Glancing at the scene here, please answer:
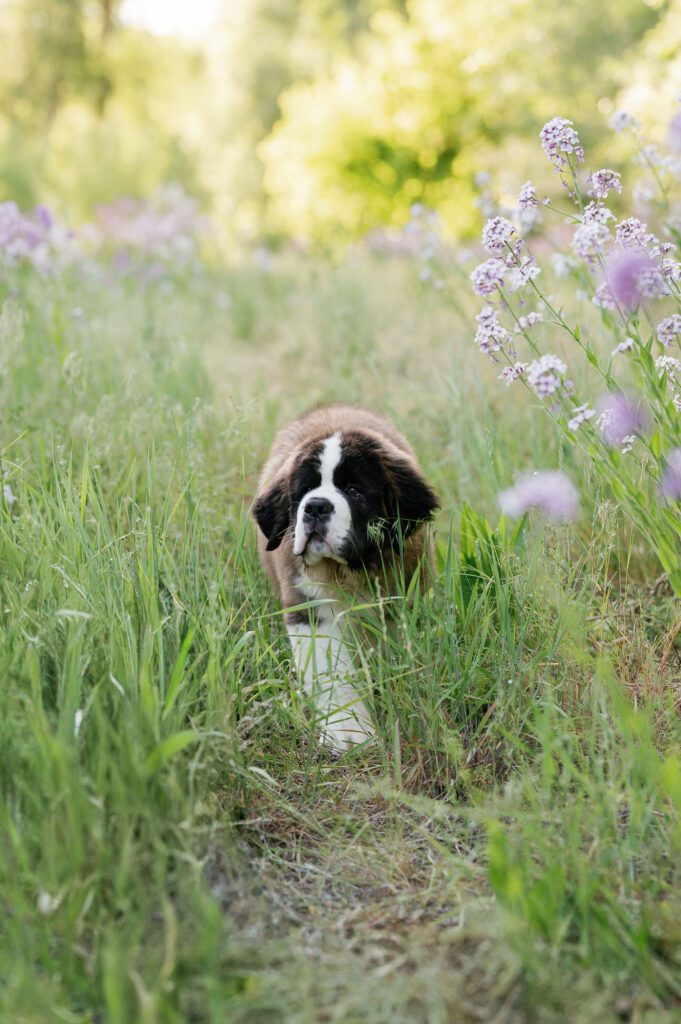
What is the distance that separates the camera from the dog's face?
3.01 m

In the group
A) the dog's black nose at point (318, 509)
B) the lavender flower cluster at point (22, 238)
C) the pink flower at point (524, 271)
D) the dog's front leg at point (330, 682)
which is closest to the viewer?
the pink flower at point (524, 271)

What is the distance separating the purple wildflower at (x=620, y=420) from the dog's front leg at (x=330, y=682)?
908 millimetres

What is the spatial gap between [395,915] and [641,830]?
0.55 metres

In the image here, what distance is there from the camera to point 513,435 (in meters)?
4.32

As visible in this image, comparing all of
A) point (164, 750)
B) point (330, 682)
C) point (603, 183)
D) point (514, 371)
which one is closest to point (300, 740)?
point (330, 682)

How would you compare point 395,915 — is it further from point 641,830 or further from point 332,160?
point 332,160

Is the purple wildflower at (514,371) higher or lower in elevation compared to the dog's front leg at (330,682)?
higher

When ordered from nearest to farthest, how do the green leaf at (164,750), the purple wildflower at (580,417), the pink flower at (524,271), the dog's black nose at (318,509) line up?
the green leaf at (164,750)
the purple wildflower at (580,417)
the pink flower at (524,271)
the dog's black nose at (318,509)

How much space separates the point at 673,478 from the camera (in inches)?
99.0

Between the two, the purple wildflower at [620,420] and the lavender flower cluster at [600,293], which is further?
the purple wildflower at [620,420]

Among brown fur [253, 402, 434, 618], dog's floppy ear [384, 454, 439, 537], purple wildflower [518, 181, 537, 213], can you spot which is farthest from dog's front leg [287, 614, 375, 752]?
purple wildflower [518, 181, 537, 213]

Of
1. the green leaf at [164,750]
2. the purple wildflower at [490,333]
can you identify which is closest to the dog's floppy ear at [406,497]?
the purple wildflower at [490,333]

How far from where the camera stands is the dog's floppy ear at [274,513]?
10.7ft

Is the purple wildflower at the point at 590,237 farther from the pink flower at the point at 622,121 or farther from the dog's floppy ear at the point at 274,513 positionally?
the dog's floppy ear at the point at 274,513
